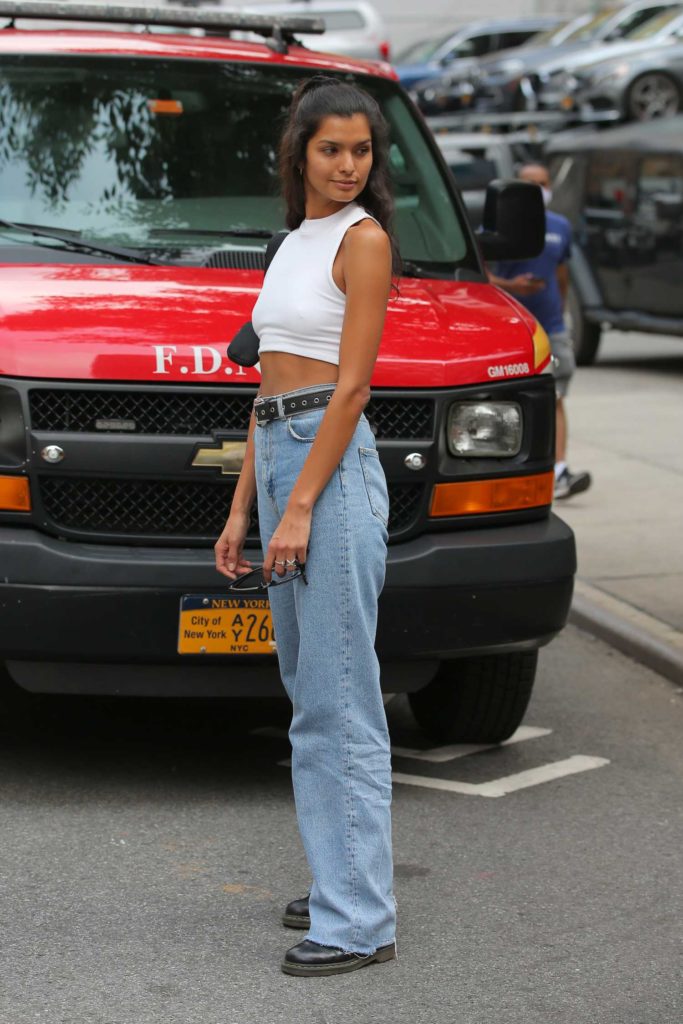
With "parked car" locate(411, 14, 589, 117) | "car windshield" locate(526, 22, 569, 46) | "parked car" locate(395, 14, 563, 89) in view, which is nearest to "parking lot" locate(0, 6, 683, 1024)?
"parked car" locate(411, 14, 589, 117)

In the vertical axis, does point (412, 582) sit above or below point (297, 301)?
below

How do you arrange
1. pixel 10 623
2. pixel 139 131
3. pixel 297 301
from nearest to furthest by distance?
1. pixel 297 301
2. pixel 10 623
3. pixel 139 131

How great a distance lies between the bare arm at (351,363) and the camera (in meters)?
3.75

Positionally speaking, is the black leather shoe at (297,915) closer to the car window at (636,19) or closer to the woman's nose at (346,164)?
the woman's nose at (346,164)

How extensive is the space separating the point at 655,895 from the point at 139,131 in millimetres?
3074

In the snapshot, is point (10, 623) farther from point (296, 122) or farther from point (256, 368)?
point (296, 122)

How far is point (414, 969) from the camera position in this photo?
4051 mm

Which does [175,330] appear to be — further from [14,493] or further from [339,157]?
[339,157]

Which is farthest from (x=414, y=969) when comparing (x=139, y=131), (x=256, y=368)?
(x=139, y=131)

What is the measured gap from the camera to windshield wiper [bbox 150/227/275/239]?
5.90 meters

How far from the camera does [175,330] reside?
4.94 meters

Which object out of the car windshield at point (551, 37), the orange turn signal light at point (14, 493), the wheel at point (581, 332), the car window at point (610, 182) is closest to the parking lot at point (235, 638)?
the orange turn signal light at point (14, 493)

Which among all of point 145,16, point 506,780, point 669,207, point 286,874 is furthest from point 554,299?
point 286,874

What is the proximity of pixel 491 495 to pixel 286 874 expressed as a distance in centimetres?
122
